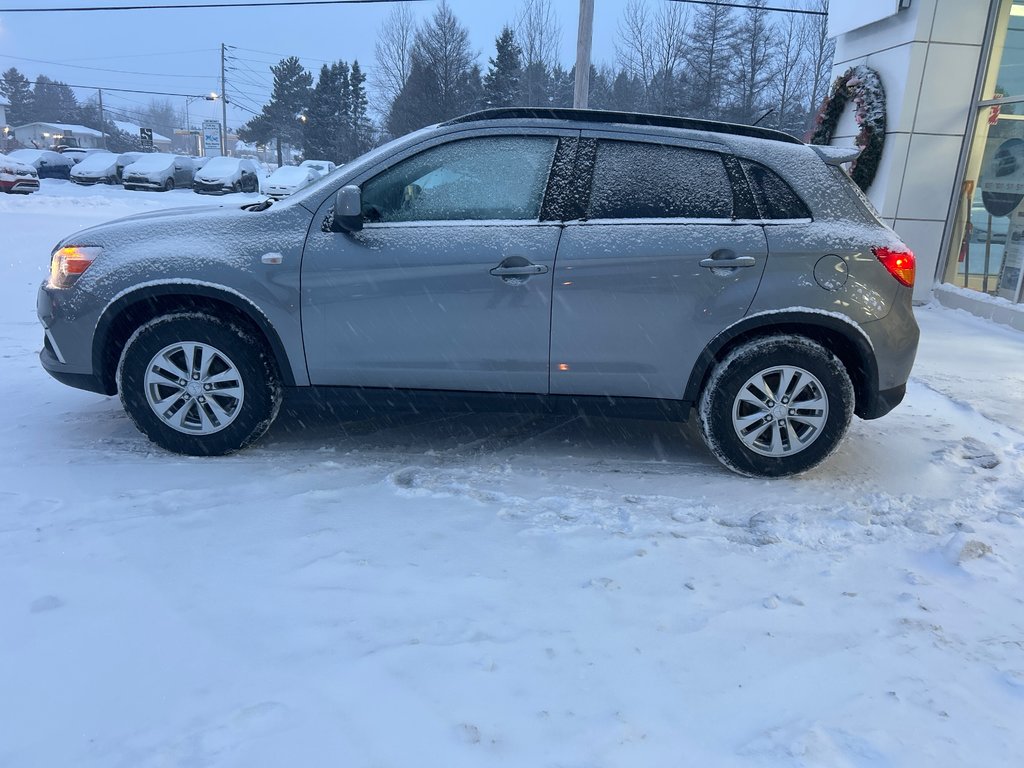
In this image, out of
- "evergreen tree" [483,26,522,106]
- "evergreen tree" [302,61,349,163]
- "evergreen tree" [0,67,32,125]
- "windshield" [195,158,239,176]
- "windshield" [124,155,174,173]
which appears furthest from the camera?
"evergreen tree" [0,67,32,125]

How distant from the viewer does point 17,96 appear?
3447 inches

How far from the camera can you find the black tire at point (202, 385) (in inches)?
151

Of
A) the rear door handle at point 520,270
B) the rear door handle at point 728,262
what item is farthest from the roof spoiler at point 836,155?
the rear door handle at point 520,270

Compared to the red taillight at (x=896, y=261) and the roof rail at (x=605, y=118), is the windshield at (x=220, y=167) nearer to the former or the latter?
the roof rail at (x=605, y=118)

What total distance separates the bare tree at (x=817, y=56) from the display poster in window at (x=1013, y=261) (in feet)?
103

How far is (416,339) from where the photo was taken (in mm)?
3824

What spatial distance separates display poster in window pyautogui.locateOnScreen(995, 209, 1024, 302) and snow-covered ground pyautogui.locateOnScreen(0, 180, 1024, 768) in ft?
17.7

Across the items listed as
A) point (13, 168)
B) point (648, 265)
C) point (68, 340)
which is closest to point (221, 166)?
point (13, 168)

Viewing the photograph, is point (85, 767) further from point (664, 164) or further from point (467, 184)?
point (664, 164)

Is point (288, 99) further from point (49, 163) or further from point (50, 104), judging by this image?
point (50, 104)

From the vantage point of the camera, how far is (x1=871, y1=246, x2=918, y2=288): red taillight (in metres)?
3.77

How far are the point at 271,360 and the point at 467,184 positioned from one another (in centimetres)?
139

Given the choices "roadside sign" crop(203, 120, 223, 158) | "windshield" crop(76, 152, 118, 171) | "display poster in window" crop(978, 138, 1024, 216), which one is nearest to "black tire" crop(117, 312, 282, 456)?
"display poster in window" crop(978, 138, 1024, 216)

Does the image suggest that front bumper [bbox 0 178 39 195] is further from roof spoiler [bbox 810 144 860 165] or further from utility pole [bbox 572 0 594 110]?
roof spoiler [bbox 810 144 860 165]
